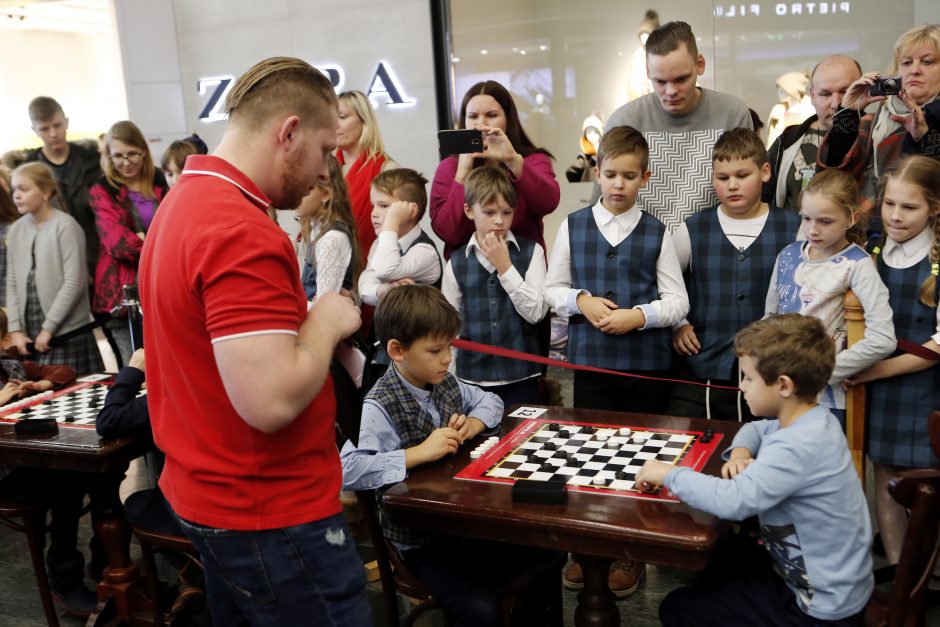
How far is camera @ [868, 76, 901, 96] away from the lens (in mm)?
3193

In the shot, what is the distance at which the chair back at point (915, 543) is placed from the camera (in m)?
1.85

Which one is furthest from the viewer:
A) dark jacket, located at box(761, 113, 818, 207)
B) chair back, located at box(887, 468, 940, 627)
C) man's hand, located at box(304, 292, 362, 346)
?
dark jacket, located at box(761, 113, 818, 207)

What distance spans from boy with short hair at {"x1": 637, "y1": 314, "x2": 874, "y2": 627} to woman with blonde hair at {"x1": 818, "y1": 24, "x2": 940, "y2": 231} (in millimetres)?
→ 1201

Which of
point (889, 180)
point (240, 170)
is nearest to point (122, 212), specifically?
point (240, 170)

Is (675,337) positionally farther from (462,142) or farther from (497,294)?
(462,142)

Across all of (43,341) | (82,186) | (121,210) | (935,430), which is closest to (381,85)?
(82,186)

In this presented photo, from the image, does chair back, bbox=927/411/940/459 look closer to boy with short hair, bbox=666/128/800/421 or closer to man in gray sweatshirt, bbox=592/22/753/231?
boy with short hair, bbox=666/128/800/421

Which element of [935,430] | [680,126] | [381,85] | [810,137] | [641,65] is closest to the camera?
[935,430]

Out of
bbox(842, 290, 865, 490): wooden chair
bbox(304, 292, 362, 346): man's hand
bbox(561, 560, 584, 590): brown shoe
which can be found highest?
bbox(304, 292, 362, 346): man's hand

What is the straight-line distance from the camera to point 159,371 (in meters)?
1.74

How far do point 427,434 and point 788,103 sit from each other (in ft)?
14.0

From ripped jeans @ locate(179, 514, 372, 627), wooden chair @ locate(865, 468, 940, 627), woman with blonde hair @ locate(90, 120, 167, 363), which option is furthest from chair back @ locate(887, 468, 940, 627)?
woman with blonde hair @ locate(90, 120, 167, 363)

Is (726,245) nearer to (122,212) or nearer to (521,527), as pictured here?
(521,527)

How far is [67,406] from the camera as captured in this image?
10.7ft
